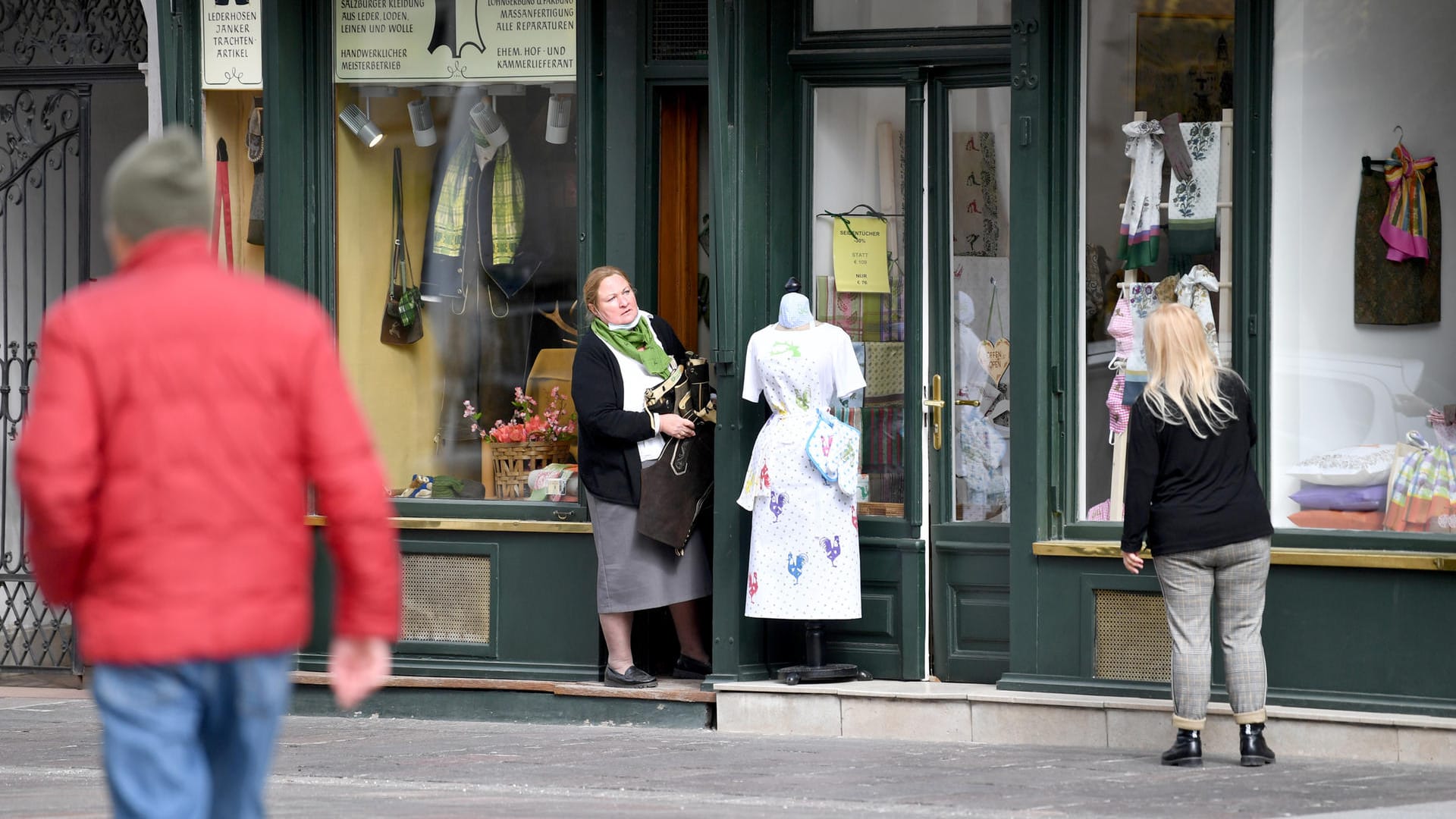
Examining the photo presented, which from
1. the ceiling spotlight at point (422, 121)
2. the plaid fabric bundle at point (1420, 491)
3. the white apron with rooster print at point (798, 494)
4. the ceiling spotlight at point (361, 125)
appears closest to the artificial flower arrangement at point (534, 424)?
the white apron with rooster print at point (798, 494)

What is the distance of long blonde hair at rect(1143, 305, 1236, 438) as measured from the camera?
678 centimetres

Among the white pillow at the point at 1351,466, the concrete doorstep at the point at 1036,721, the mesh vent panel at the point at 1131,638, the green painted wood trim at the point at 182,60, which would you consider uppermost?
the green painted wood trim at the point at 182,60

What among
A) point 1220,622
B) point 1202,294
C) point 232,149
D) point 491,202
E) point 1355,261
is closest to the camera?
point 1220,622

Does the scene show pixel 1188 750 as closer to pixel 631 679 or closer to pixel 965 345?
pixel 965 345

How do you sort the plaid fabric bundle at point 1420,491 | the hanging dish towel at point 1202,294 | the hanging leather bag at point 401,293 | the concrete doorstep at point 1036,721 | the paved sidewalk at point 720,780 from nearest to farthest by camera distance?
the paved sidewalk at point 720,780 < the concrete doorstep at point 1036,721 < the plaid fabric bundle at point 1420,491 < the hanging dish towel at point 1202,294 < the hanging leather bag at point 401,293

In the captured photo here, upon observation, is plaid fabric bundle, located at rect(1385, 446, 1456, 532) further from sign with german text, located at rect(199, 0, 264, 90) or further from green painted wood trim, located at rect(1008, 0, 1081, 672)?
sign with german text, located at rect(199, 0, 264, 90)

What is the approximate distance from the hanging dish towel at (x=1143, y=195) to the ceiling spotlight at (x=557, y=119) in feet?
8.70

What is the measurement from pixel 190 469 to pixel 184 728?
0.46 metres

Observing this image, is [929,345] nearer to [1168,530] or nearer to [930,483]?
[930,483]

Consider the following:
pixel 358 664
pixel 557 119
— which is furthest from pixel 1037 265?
pixel 358 664

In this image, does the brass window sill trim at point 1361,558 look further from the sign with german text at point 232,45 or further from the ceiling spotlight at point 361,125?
the sign with german text at point 232,45

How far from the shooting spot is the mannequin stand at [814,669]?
8188mm

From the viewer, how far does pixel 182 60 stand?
29.9 ft

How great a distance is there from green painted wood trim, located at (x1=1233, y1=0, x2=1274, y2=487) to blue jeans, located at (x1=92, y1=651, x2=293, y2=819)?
523 cm
